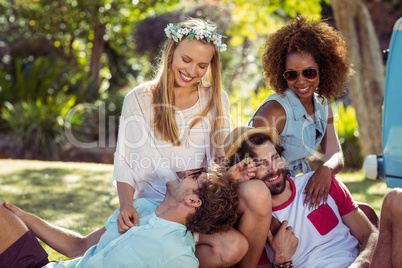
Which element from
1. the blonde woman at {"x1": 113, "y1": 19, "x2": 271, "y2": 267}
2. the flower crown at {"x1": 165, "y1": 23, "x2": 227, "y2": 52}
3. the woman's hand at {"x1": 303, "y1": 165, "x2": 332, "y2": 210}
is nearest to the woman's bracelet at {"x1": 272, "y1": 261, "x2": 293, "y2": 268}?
the woman's hand at {"x1": 303, "y1": 165, "x2": 332, "y2": 210}

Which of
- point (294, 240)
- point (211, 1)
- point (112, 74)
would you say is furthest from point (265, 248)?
point (112, 74)

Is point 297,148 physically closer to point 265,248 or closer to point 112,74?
point 265,248

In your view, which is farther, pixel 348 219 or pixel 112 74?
pixel 112 74

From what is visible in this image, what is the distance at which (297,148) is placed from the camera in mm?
3479

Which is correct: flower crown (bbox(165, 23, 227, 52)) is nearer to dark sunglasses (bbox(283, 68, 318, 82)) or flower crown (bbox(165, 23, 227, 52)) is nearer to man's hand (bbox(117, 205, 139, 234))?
dark sunglasses (bbox(283, 68, 318, 82))

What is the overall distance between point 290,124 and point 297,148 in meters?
0.18

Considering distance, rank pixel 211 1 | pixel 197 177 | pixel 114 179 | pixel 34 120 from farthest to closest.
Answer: pixel 211 1 → pixel 34 120 → pixel 114 179 → pixel 197 177

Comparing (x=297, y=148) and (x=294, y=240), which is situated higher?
(x=297, y=148)

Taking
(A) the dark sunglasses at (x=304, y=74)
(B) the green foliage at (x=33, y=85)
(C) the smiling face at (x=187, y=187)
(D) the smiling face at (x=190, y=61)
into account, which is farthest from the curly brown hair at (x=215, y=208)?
(B) the green foliage at (x=33, y=85)

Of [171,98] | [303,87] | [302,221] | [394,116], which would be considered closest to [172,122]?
[171,98]

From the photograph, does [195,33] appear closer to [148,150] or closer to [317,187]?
[148,150]

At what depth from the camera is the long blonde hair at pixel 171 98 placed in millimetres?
3387

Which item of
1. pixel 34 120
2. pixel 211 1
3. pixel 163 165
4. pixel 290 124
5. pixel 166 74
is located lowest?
pixel 34 120

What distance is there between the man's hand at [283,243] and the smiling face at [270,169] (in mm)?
245
